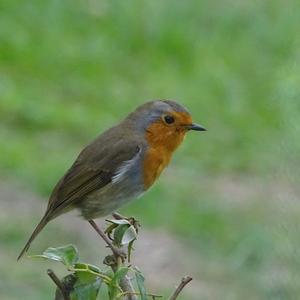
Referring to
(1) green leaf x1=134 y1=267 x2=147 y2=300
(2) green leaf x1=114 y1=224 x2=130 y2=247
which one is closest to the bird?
(2) green leaf x1=114 y1=224 x2=130 y2=247

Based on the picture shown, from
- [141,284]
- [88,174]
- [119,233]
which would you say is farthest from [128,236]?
[88,174]

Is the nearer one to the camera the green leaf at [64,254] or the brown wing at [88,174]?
the green leaf at [64,254]

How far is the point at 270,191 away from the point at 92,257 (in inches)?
70.3

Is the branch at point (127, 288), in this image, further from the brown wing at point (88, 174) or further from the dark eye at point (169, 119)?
the dark eye at point (169, 119)

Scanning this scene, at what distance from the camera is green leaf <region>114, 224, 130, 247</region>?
2.62 metres

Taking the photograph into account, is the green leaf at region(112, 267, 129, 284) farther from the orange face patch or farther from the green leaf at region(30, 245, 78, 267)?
the orange face patch

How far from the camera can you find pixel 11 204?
8.42 metres

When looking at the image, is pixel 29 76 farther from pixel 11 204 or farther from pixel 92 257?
pixel 92 257

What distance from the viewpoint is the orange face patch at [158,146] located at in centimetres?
457

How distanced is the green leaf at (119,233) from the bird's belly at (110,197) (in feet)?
5.91

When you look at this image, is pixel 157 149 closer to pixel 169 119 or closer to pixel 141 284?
pixel 169 119

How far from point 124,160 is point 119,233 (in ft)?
6.78

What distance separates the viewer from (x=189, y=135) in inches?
375

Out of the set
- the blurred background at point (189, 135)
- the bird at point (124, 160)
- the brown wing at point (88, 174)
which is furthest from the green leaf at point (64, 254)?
the blurred background at point (189, 135)
